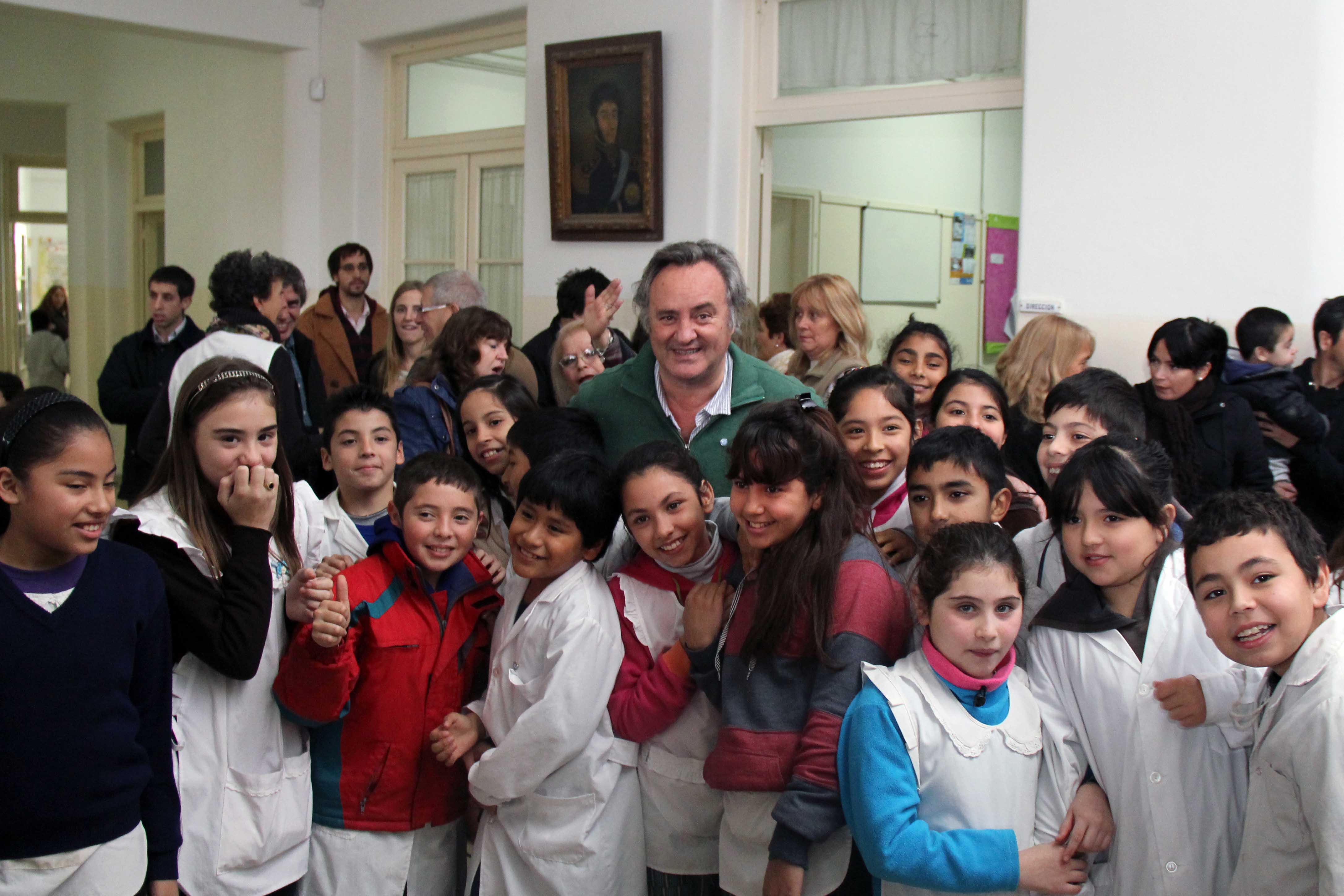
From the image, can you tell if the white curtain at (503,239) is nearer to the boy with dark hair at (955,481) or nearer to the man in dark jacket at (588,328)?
the man in dark jacket at (588,328)

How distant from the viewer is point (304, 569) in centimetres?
225

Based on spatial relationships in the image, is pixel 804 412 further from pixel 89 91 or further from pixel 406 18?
pixel 89 91

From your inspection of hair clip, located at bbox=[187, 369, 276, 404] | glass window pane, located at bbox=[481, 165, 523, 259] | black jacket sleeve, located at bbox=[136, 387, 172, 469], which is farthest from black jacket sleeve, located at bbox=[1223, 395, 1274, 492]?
glass window pane, located at bbox=[481, 165, 523, 259]

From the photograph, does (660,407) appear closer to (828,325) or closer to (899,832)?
(899,832)

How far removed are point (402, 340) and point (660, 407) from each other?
264 centimetres

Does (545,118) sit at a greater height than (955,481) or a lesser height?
greater

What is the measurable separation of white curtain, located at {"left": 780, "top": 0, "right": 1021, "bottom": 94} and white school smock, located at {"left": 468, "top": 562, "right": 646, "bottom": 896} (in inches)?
147

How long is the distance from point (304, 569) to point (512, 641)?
43 centimetres

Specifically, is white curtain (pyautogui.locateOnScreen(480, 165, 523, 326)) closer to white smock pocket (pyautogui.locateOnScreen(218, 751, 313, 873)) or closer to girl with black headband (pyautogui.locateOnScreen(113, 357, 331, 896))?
girl with black headband (pyautogui.locateOnScreen(113, 357, 331, 896))

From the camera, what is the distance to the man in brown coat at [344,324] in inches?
245

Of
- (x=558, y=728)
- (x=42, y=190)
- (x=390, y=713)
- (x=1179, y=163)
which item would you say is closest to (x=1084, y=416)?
(x=558, y=728)

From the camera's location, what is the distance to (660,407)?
2705mm

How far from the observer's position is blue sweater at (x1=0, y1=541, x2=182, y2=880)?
1790 mm

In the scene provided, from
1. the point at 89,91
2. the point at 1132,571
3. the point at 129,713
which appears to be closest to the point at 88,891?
the point at 129,713
